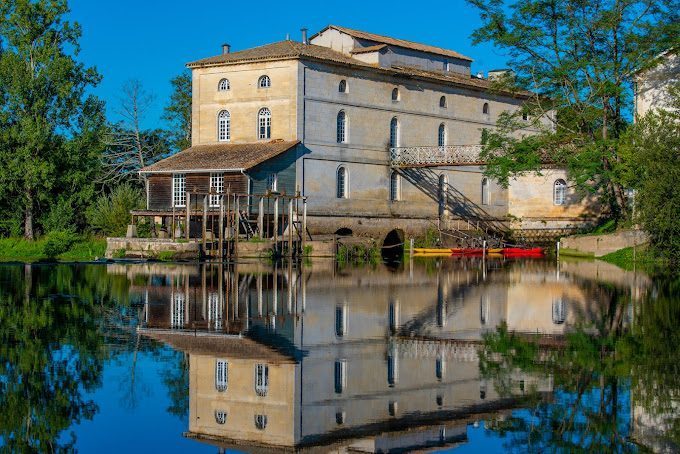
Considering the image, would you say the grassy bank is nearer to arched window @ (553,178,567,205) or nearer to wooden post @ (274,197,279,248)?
wooden post @ (274,197,279,248)

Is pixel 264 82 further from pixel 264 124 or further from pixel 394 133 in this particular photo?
pixel 394 133

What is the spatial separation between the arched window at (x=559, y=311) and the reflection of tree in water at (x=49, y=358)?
301 inches

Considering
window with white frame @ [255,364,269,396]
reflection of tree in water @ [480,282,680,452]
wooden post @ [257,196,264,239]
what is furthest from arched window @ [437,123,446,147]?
window with white frame @ [255,364,269,396]

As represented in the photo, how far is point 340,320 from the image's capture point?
57.2 ft

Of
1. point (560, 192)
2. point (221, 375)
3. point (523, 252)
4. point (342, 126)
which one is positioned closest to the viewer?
point (221, 375)

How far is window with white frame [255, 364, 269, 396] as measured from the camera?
10.8 metres

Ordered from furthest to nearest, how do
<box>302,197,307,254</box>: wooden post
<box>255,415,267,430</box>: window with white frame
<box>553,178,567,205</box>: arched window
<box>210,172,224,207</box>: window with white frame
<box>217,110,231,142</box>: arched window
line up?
<box>553,178,567,205</box>: arched window → <box>217,110,231,142</box>: arched window → <box>210,172,224,207</box>: window with white frame → <box>302,197,307,254</box>: wooden post → <box>255,415,267,430</box>: window with white frame

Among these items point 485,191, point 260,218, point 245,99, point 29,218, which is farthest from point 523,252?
point 29,218

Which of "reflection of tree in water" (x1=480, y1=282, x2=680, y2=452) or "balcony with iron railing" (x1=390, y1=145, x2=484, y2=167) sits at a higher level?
"balcony with iron railing" (x1=390, y1=145, x2=484, y2=167)

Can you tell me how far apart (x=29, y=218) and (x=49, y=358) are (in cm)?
3539

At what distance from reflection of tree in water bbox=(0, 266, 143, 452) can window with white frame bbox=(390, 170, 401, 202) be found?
1084 inches

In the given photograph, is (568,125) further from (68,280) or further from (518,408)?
(518,408)

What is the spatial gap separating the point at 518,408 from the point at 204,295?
12.8 metres

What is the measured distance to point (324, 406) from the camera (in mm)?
10203
